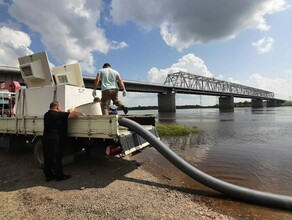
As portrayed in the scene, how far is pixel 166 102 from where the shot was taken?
8775cm

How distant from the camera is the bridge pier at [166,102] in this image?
86.3 metres

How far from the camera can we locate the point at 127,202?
5016mm

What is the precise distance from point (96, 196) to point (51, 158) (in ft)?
6.59

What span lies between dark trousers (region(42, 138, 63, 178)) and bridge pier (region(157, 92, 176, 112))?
80174 millimetres

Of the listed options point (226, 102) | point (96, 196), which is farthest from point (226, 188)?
point (226, 102)

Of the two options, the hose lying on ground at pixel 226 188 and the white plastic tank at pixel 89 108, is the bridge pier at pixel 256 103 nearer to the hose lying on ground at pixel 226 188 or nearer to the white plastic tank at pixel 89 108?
the hose lying on ground at pixel 226 188

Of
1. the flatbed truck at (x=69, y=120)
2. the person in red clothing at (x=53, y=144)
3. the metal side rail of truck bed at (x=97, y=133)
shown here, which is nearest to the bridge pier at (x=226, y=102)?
the flatbed truck at (x=69, y=120)

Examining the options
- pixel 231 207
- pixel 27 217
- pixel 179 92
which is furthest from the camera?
pixel 179 92

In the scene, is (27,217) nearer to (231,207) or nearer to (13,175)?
(13,175)

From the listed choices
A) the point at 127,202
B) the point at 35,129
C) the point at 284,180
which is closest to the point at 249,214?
the point at 127,202

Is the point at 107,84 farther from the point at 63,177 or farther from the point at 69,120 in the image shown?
the point at 63,177

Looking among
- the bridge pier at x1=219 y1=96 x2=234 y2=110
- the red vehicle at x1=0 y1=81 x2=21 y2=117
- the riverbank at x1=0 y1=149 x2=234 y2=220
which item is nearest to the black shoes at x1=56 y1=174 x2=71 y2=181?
the riverbank at x1=0 y1=149 x2=234 y2=220

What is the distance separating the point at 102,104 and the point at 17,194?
342cm

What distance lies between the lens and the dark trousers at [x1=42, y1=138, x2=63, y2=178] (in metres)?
6.48
